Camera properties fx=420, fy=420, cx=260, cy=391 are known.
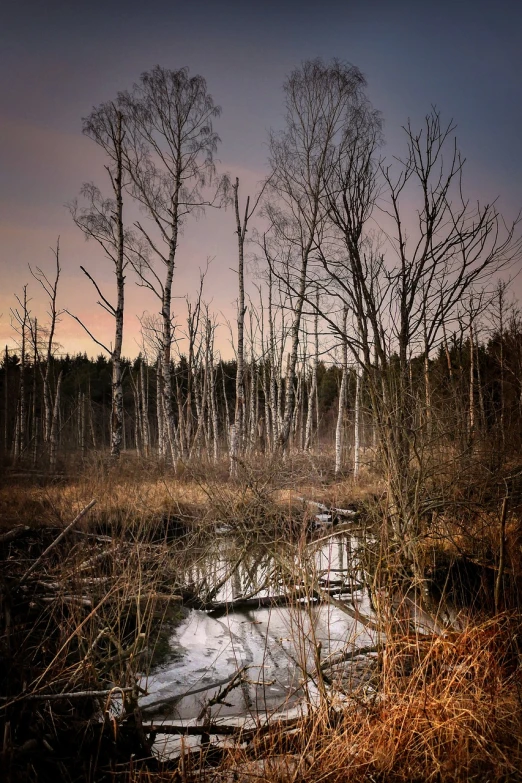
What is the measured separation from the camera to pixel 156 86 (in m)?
12.0

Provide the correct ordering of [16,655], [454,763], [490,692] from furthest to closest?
[16,655]
[490,692]
[454,763]

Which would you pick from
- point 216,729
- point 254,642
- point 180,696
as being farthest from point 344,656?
point 254,642

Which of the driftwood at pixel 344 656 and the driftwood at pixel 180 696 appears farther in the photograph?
the driftwood at pixel 180 696

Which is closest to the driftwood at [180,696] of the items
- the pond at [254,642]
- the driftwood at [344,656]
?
the pond at [254,642]

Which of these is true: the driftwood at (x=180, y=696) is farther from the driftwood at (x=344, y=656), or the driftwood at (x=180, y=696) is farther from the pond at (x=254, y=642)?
the driftwood at (x=344, y=656)

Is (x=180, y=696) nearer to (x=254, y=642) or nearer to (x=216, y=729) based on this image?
(x=216, y=729)

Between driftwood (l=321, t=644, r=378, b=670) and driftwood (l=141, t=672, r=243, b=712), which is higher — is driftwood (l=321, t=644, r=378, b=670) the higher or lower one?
the higher one

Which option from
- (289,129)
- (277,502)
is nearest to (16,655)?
(277,502)

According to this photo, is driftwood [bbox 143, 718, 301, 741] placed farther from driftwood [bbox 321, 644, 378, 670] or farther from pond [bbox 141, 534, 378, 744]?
driftwood [bbox 321, 644, 378, 670]

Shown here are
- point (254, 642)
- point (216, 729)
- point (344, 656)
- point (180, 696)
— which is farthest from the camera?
point (254, 642)

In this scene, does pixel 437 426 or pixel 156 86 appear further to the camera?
pixel 156 86

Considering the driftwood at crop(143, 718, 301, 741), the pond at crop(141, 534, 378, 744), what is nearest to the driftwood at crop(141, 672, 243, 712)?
the pond at crop(141, 534, 378, 744)

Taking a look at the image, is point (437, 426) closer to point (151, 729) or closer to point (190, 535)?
point (151, 729)

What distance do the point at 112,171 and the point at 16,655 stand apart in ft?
41.5
